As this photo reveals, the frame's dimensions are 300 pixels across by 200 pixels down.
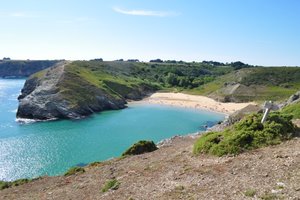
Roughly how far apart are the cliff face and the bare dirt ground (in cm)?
7376

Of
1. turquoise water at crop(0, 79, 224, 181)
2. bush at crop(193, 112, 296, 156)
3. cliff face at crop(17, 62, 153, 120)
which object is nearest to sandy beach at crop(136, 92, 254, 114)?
turquoise water at crop(0, 79, 224, 181)

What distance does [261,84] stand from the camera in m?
146

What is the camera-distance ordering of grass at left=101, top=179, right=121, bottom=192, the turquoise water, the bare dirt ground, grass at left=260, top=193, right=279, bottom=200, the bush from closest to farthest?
grass at left=260, top=193, right=279, bottom=200 → the bare dirt ground → grass at left=101, top=179, right=121, bottom=192 → the bush → the turquoise water

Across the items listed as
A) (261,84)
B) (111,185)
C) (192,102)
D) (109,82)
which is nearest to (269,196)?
(111,185)

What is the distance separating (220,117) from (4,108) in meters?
71.3

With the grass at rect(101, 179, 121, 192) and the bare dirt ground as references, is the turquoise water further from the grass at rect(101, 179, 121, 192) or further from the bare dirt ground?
the grass at rect(101, 179, 121, 192)

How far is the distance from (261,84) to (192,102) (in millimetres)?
36653

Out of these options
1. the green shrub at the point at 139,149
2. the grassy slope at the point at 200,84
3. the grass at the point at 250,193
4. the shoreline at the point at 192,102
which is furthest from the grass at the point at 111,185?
the shoreline at the point at 192,102

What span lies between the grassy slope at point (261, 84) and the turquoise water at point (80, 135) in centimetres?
3385

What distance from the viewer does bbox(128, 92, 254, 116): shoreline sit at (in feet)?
380

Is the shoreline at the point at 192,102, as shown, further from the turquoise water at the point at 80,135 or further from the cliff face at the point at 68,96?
the cliff face at the point at 68,96

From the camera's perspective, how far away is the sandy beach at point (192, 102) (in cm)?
11619

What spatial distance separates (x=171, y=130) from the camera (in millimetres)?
78938

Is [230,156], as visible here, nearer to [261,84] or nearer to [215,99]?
[215,99]
